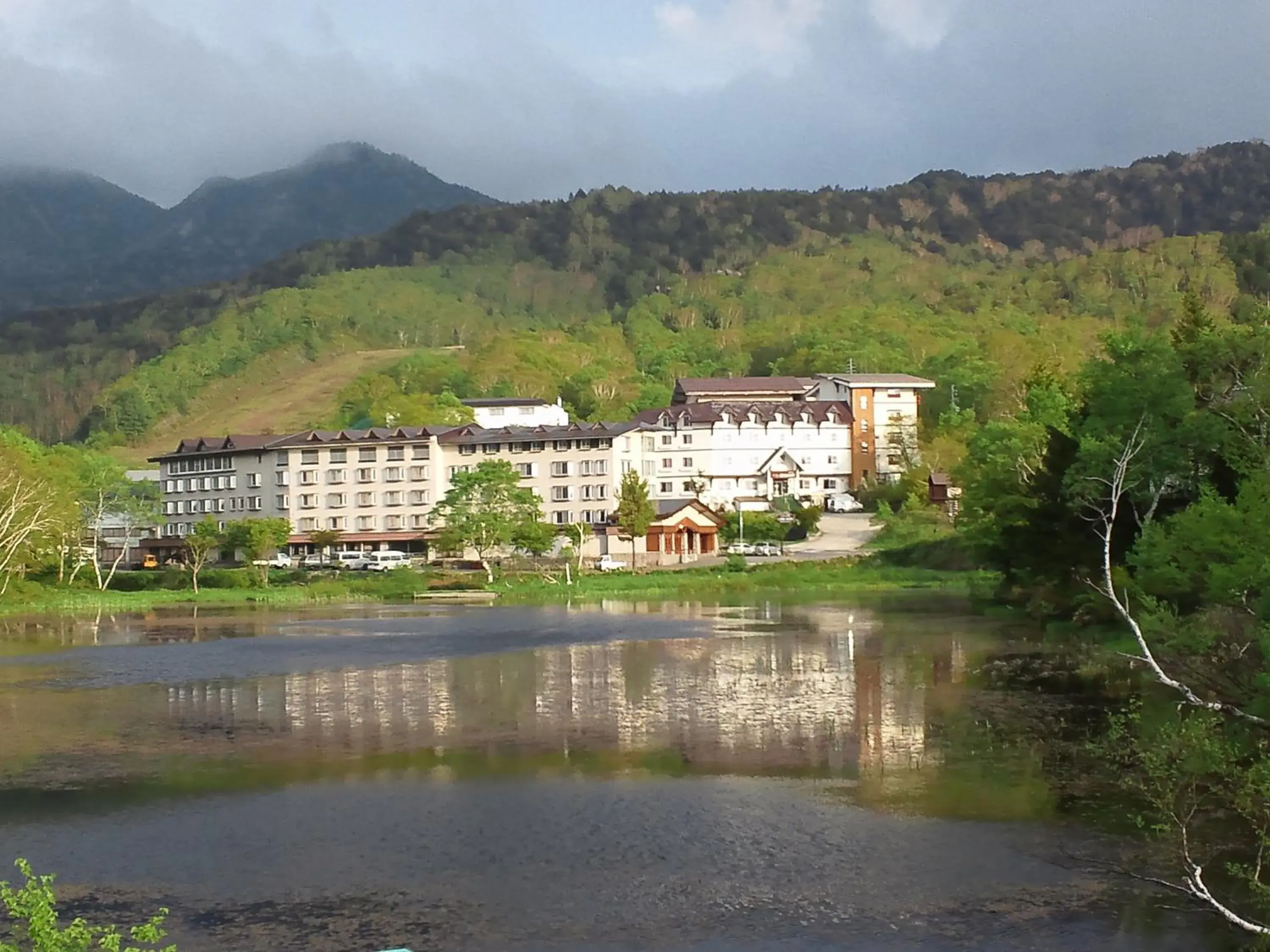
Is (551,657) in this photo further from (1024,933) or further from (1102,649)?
(1024,933)

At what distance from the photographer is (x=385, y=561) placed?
73.1m

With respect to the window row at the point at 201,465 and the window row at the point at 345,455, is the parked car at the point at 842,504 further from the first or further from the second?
the window row at the point at 201,465

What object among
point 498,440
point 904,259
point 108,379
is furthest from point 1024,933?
point 904,259

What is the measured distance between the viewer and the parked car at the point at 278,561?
73.1 meters

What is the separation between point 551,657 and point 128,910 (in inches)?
818

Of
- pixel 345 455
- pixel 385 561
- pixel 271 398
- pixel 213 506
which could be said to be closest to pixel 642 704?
pixel 385 561

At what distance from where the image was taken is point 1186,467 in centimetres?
3025

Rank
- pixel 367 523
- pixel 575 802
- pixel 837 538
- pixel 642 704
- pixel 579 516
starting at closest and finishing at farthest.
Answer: pixel 575 802, pixel 642 704, pixel 837 538, pixel 579 516, pixel 367 523

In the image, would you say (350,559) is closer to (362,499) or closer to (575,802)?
(362,499)

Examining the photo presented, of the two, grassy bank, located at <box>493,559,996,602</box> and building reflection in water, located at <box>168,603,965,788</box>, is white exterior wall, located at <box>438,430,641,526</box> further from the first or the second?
building reflection in water, located at <box>168,603,965,788</box>

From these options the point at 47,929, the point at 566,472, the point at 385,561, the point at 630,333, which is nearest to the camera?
the point at 47,929

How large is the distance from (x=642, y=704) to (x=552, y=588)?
35.8 meters

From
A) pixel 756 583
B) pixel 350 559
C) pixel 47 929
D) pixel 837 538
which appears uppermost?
pixel 837 538

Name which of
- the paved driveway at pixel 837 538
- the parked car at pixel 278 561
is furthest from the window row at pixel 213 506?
the paved driveway at pixel 837 538
